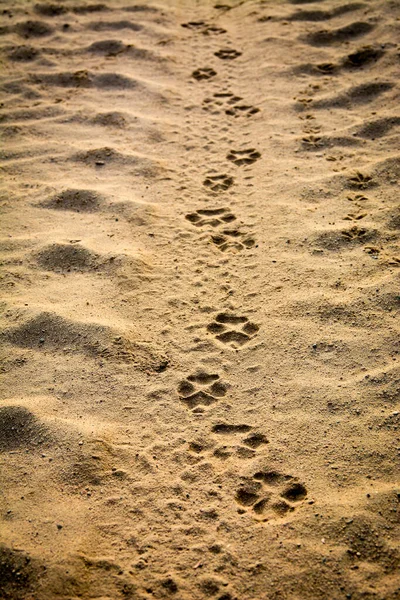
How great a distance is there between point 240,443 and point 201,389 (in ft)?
0.97

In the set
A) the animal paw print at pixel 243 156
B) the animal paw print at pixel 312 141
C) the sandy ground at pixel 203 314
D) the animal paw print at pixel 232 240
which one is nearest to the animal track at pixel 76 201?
the sandy ground at pixel 203 314

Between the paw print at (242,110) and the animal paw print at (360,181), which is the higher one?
the paw print at (242,110)

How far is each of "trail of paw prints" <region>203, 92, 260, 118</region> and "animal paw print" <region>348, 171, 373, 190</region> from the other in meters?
0.96

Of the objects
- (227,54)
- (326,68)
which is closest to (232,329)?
(326,68)

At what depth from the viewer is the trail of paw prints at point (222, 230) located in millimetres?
2934

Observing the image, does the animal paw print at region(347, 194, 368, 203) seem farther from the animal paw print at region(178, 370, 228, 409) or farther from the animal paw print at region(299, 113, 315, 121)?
the animal paw print at region(178, 370, 228, 409)

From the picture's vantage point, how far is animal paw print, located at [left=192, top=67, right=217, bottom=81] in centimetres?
415

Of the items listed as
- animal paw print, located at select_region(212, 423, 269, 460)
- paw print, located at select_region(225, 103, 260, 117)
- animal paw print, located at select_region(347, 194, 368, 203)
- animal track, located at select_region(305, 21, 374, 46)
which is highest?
animal track, located at select_region(305, 21, 374, 46)

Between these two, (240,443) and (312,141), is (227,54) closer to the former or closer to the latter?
(312,141)

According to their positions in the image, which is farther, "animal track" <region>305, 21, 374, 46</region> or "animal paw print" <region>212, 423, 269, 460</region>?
"animal track" <region>305, 21, 374, 46</region>

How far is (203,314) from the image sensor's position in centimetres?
261

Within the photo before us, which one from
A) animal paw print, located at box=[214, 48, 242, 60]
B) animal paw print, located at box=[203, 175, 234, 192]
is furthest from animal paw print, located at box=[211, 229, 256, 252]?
animal paw print, located at box=[214, 48, 242, 60]

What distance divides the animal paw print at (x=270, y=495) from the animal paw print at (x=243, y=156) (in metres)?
2.02

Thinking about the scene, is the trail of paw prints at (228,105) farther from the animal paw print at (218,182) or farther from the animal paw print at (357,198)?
the animal paw print at (357,198)
